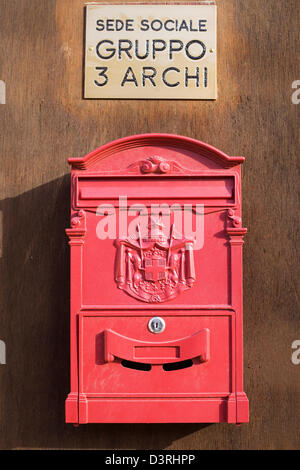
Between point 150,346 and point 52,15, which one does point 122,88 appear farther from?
point 150,346

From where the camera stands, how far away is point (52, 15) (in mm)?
2955

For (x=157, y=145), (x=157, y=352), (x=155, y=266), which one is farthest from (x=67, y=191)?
(x=157, y=352)

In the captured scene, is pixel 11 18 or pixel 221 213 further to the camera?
pixel 11 18

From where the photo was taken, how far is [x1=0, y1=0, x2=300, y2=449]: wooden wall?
2785 millimetres

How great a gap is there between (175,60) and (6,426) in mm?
2277

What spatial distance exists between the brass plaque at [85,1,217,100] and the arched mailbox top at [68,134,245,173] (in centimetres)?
55

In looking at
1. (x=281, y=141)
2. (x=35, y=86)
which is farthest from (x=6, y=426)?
(x=281, y=141)

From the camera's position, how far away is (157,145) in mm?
2467

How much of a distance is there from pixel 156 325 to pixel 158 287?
0.59ft

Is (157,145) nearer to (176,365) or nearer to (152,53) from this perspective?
(152,53)

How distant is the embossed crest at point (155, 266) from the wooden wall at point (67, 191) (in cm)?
56

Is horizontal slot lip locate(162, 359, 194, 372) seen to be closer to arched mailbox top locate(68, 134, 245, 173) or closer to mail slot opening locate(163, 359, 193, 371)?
mail slot opening locate(163, 359, 193, 371)

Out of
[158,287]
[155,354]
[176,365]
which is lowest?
[176,365]

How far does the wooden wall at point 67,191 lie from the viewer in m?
2.79
